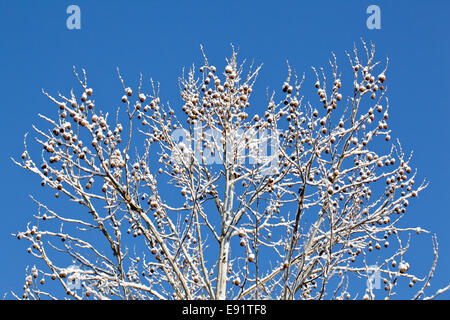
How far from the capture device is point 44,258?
24.8ft

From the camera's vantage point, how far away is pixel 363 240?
8352 millimetres
